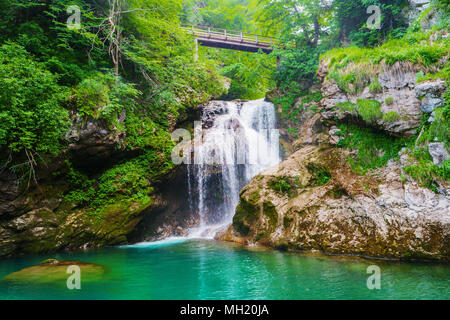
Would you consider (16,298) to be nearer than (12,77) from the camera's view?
Yes

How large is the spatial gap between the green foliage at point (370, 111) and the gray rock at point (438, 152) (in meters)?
1.85

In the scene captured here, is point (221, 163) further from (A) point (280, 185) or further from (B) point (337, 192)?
(B) point (337, 192)

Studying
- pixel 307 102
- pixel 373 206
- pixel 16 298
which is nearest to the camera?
pixel 16 298

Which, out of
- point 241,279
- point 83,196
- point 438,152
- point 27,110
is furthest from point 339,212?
point 27,110

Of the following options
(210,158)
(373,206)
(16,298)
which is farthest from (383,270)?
(210,158)

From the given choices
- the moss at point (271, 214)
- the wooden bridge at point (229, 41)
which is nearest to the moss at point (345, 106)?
the moss at point (271, 214)

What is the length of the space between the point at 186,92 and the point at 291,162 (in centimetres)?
664

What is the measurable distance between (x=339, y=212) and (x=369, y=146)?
8.27 ft

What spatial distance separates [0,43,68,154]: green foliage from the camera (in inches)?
247

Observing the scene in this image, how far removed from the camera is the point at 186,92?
43.0 ft

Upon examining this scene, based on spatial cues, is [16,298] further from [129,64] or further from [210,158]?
[129,64]

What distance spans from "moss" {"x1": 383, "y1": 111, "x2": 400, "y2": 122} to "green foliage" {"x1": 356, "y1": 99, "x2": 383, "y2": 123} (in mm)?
153

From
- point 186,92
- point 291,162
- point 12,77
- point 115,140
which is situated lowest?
point 291,162
